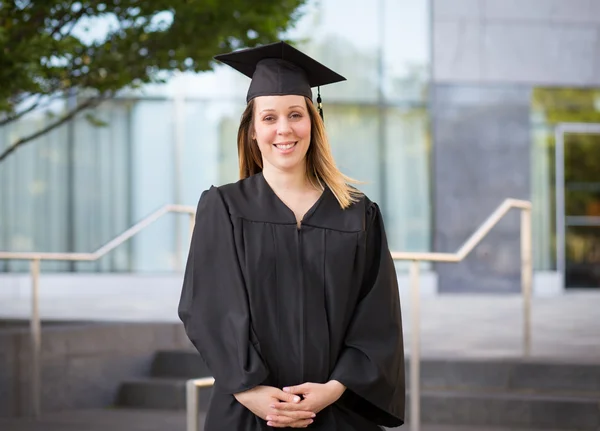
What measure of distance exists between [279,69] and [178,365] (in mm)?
4554

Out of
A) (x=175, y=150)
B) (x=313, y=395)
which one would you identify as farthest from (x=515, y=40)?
(x=313, y=395)

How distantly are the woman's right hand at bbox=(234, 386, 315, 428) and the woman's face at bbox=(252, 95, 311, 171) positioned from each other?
608 millimetres

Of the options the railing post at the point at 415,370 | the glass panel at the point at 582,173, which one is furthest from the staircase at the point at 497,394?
the glass panel at the point at 582,173

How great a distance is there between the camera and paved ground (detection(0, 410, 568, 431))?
19.1 feet

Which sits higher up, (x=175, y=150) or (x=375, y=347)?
(x=175, y=150)

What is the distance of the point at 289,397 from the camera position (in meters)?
2.55

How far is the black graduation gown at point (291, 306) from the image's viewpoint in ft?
8.53

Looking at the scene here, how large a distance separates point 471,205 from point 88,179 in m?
5.22

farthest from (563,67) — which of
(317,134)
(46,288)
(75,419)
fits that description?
(317,134)

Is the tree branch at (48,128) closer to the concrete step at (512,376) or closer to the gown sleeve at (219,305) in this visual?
the concrete step at (512,376)

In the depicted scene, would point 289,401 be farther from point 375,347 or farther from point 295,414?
point 375,347

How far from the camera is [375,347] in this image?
2.65 m

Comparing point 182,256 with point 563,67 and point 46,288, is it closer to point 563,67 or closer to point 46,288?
point 46,288

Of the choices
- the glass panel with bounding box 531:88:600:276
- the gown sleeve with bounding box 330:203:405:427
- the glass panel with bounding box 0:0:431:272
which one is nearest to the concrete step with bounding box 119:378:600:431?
the gown sleeve with bounding box 330:203:405:427
